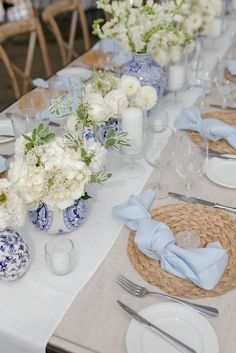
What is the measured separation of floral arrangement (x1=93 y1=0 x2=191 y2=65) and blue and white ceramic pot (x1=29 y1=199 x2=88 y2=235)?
26.6 inches

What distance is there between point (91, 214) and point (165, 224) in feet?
0.71

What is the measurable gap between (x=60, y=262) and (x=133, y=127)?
1.58 feet

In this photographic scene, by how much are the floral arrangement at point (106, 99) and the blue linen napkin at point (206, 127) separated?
0.57 ft

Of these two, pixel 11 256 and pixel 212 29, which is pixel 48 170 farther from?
pixel 212 29

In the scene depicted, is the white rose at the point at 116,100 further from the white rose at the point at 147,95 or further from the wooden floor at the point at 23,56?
the wooden floor at the point at 23,56

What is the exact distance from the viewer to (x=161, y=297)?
0.84 metres

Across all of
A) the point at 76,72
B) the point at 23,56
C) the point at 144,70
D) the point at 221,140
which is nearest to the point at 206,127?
the point at 221,140

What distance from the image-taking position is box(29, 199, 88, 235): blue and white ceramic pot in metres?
0.97

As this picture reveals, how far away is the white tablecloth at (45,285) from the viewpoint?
0.79 meters

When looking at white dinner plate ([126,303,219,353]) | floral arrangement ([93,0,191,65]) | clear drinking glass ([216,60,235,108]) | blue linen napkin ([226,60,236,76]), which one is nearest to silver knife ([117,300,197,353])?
white dinner plate ([126,303,219,353])

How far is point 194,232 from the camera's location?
985mm

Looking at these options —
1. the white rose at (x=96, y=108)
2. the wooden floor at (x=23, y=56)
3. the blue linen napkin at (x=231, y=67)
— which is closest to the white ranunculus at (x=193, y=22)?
the blue linen napkin at (x=231, y=67)

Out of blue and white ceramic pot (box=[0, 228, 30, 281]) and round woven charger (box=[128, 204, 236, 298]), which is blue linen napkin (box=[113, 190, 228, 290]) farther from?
blue and white ceramic pot (box=[0, 228, 30, 281])

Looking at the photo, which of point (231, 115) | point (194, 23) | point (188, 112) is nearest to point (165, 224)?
point (188, 112)
